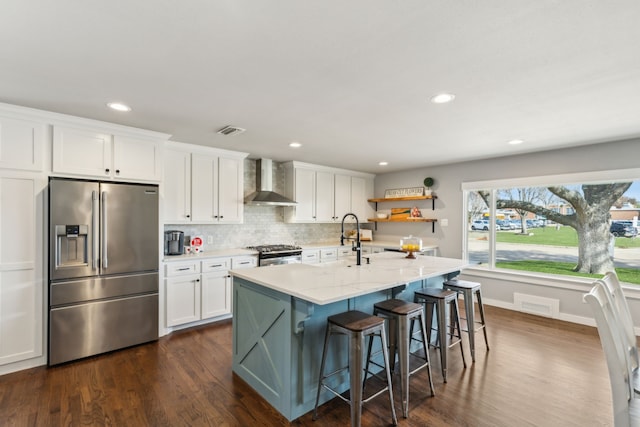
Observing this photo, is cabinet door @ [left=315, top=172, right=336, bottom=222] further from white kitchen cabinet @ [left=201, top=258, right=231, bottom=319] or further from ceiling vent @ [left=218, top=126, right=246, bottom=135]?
ceiling vent @ [left=218, top=126, right=246, bottom=135]

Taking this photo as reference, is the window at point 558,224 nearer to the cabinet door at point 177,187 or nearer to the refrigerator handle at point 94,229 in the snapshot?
the cabinet door at point 177,187

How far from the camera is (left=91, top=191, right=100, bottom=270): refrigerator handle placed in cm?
296

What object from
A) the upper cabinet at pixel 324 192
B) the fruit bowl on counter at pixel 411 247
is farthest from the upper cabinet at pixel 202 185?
the fruit bowl on counter at pixel 411 247

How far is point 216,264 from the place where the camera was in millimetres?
3932

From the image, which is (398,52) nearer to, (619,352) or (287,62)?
(287,62)

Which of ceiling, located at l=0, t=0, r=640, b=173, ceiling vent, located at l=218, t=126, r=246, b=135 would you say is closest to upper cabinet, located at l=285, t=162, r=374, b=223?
ceiling vent, located at l=218, t=126, r=246, b=135

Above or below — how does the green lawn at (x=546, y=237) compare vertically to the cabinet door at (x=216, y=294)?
above

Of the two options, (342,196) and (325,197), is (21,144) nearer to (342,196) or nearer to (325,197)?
(325,197)

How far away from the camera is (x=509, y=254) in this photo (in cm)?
483

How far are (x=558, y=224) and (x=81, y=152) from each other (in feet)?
20.2

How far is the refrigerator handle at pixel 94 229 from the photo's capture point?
2.96m

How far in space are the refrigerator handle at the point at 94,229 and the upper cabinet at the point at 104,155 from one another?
26 cm

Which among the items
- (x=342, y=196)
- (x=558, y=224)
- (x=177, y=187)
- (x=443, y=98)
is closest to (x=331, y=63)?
(x=443, y=98)

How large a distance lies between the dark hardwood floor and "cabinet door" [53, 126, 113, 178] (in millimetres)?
1878
